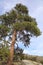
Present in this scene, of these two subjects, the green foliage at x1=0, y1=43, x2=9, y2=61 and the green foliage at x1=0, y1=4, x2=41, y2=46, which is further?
the green foliage at x1=0, y1=4, x2=41, y2=46

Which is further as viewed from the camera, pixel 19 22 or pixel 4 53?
pixel 19 22

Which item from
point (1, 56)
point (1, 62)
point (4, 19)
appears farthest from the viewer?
point (4, 19)

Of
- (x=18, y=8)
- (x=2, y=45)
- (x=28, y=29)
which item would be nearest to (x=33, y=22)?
(x=28, y=29)

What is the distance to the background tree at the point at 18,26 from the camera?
25.0 meters

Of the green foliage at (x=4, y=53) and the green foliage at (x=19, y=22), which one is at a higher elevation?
the green foliage at (x=19, y=22)

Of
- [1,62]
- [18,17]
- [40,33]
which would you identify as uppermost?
[18,17]

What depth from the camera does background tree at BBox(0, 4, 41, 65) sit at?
82.1 feet

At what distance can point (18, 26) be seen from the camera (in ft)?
81.7

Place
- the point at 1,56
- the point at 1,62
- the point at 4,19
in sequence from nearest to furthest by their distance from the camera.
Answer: the point at 1,56, the point at 1,62, the point at 4,19

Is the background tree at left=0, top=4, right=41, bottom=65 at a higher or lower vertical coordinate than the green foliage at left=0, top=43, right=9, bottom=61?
higher

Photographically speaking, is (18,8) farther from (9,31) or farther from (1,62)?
(1,62)

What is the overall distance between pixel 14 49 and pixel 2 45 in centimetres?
232

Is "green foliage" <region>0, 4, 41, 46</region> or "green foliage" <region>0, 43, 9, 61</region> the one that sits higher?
"green foliage" <region>0, 4, 41, 46</region>

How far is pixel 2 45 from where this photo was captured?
24.2 metres
